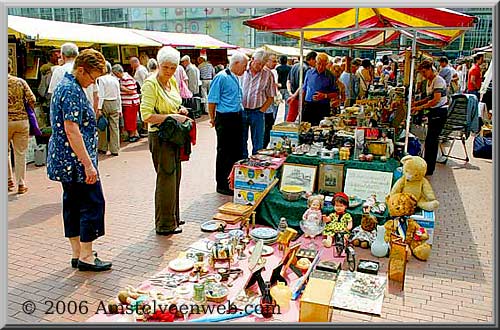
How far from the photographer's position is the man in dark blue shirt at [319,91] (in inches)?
265

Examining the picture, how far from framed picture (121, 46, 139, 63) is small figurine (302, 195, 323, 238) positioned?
8.64m

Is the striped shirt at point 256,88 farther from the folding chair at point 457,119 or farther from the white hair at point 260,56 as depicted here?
the folding chair at point 457,119

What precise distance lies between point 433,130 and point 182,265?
172 inches

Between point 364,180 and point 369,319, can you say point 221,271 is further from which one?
point 364,180

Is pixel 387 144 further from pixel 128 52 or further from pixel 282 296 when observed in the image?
pixel 128 52

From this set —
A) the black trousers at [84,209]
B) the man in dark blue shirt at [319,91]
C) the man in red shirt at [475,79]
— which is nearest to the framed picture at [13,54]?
the man in dark blue shirt at [319,91]

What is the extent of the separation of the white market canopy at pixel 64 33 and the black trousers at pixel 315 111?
415 centimetres

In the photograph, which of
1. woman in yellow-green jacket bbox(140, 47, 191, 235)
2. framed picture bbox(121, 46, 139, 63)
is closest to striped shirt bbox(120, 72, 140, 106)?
framed picture bbox(121, 46, 139, 63)

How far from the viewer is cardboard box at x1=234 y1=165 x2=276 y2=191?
4.52 m

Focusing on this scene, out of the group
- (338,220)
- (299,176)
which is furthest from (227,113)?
(338,220)

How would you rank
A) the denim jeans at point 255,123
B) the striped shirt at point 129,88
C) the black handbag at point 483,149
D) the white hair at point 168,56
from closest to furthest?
the white hair at point 168,56, the denim jeans at point 255,123, the black handbag at point 483,149, the striped shirt at point 129,88

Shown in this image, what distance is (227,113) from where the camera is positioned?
203 inches

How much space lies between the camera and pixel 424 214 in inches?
152

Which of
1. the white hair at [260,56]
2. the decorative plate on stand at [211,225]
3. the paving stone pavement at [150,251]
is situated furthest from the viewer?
the white hair at [260,56]
